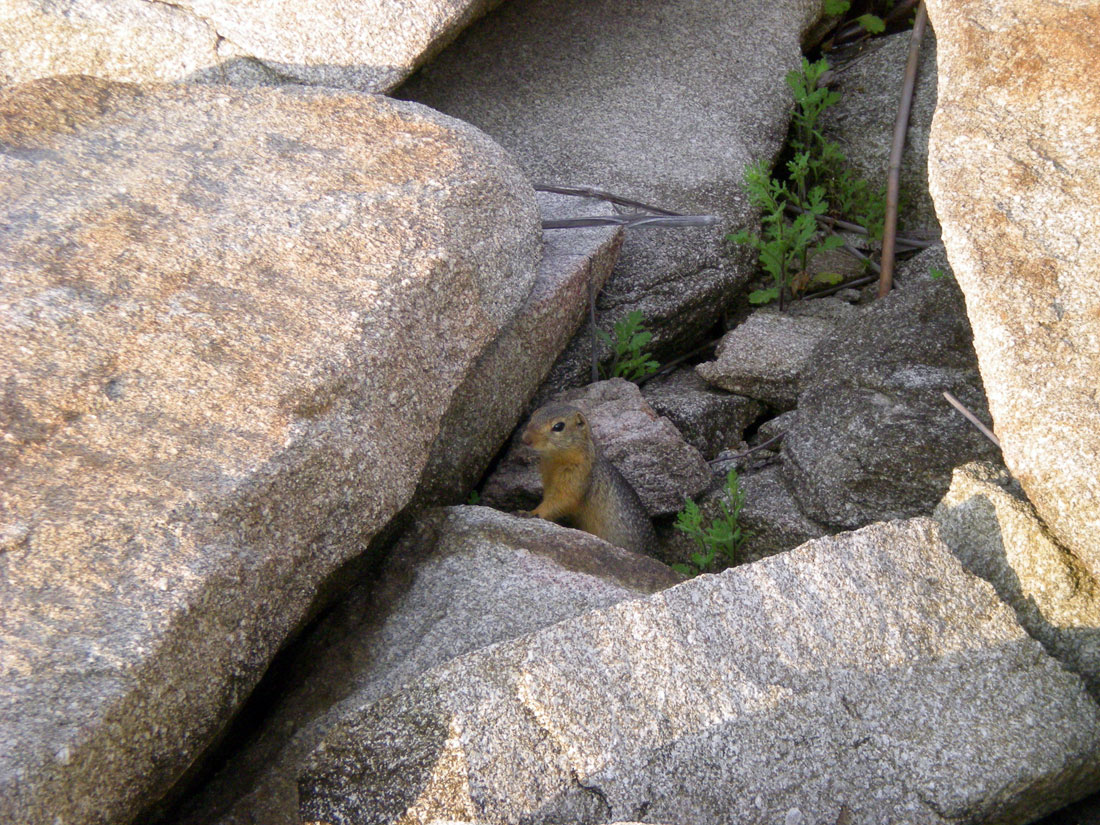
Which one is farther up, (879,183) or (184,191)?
(184,191)

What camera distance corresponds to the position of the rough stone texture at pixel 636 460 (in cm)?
474

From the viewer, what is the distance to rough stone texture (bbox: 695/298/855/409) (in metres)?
5.00

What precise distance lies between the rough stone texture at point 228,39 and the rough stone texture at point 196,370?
0.43m

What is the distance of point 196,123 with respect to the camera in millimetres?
3977

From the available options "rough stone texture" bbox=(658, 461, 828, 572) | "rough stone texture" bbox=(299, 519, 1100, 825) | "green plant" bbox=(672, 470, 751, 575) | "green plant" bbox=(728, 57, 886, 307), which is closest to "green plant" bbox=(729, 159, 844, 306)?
"green plant" bbox=(728, 57, 886, 307)

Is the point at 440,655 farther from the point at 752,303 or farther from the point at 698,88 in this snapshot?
the point at 698,88

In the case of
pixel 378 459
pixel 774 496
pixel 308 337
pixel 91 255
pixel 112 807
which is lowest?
pixel 774 496

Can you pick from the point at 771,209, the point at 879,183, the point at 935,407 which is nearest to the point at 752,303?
the point at 771,209

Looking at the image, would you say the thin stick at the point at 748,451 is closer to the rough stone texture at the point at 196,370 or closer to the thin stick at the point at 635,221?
the thin stick at the point at 635,221

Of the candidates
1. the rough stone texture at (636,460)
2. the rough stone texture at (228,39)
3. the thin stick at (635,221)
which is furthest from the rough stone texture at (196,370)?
the rough stone texture at (636,460)

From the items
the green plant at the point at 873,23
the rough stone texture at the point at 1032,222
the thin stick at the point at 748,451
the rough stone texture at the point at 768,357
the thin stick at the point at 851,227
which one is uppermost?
the rough stone texture at the point at 1032,222

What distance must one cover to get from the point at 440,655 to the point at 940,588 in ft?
4.77

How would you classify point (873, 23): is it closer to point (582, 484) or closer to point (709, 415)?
point (709, 415)

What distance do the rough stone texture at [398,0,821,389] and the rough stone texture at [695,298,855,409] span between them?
30 centimetres
